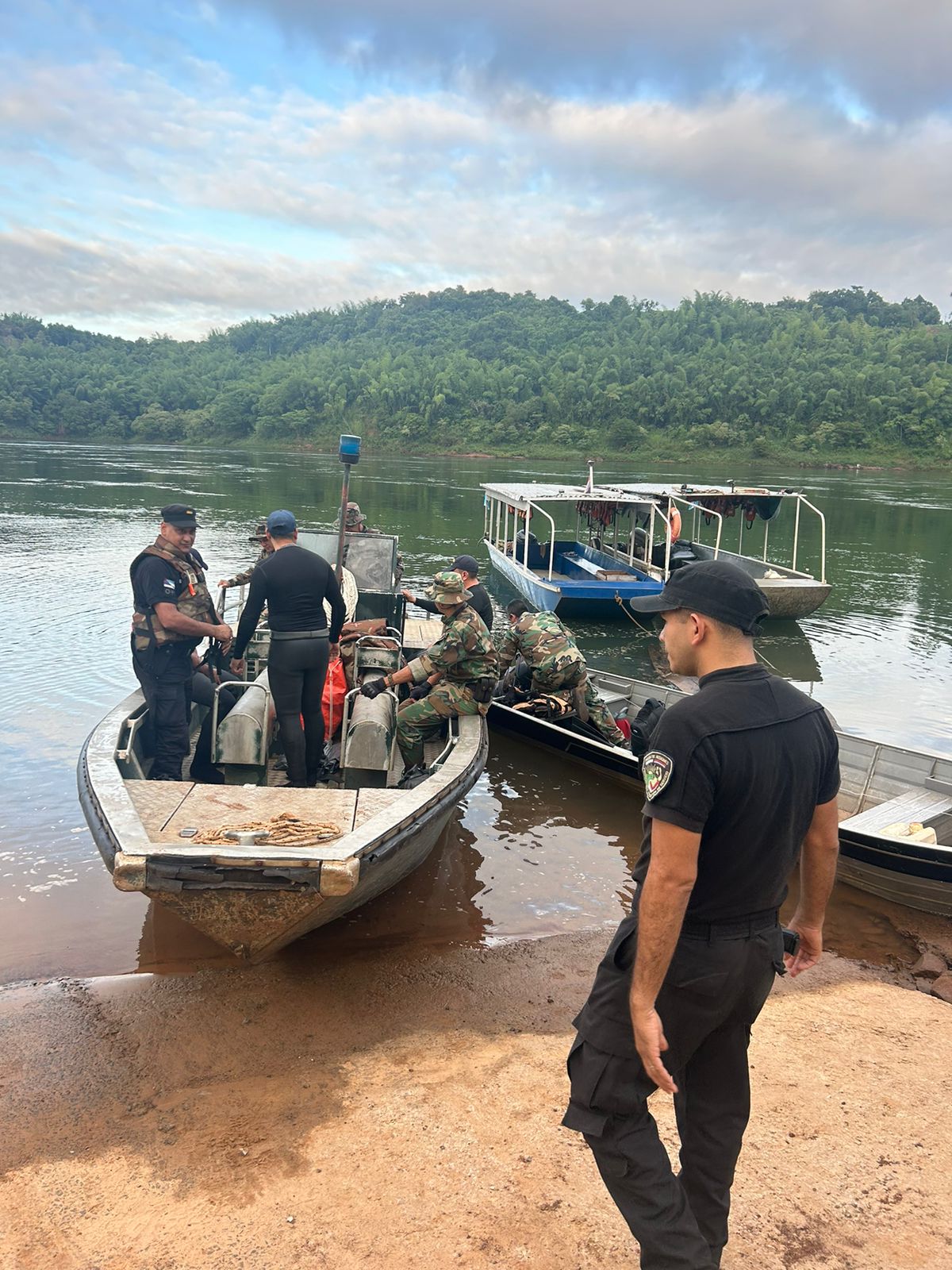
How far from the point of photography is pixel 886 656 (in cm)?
1416

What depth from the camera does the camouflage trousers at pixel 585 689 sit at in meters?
7.61

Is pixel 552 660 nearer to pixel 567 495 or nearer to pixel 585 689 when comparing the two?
pixel 585 689

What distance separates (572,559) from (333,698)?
44.1 ft

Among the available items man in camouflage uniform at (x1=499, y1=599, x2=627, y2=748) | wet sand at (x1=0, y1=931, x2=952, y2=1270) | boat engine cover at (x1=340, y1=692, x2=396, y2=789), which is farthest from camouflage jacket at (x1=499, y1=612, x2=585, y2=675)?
wet sand at (x1=0, y1=931, x2=952, y2=1270)

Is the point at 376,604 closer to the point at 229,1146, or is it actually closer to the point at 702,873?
the point at 229,1146

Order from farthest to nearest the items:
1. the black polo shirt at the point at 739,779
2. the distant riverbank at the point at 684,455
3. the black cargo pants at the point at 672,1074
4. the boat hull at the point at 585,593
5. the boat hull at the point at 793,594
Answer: the distant riverbank at the point at 684,455, the boat hull at the point at 793,594, the boat hull at the point at 585,593, the black cargo pants at the point at 672,1074, the black polo shirt at the point at 739,779

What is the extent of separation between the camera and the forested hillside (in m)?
68.6

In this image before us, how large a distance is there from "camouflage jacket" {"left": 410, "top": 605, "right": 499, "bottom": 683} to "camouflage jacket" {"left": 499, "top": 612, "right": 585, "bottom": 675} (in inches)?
45.6

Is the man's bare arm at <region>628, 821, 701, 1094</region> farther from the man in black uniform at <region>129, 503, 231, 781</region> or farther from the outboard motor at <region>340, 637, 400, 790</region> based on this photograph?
the man in black uniform at <region>129, 503, 231, 781</region>

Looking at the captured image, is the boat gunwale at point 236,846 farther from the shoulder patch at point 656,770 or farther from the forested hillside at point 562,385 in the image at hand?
the forested hillside at point 562,385

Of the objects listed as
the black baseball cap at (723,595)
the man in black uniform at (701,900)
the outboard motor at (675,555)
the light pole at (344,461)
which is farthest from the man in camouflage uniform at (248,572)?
the outboard motor at (675,555)

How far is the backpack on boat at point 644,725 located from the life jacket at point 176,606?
345cm

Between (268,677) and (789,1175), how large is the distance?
3.78m

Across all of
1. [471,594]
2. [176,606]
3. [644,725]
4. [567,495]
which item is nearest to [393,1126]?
[176,606]
